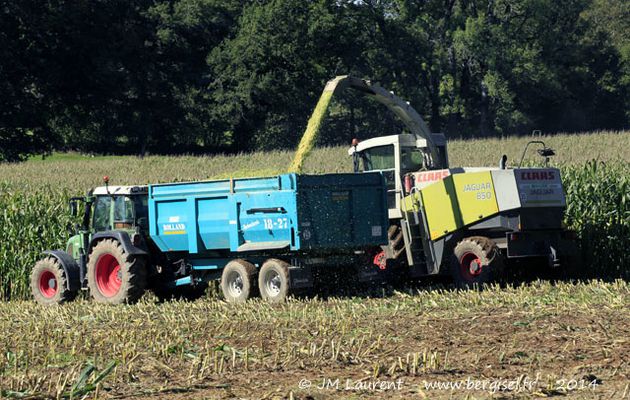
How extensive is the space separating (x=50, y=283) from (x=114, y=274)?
55.0 inches

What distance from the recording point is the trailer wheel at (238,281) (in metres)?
14.9

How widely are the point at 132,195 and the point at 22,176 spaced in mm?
15167

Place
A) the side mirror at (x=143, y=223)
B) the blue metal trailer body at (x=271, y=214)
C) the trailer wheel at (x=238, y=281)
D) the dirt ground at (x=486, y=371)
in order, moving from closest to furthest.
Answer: the dirt ground at (x=486, y=371) → the blue metal trailer body at (x=271, y=214) → the trailer wheel at (x=238, y=281) → the side mirror at (x=143, y=223)

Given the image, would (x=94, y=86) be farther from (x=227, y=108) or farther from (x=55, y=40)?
(x=227, y=108)

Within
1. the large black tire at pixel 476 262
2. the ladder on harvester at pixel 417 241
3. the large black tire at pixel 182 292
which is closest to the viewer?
the large black tire at pixel 476 262

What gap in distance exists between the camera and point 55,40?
4931 cm

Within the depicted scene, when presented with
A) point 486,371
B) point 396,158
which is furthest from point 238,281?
point 486,371

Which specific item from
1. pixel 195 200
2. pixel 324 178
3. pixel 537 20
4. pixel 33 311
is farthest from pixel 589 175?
pixel 537 20

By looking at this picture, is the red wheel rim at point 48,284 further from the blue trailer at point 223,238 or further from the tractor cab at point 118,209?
the tractor cab at point 118,209

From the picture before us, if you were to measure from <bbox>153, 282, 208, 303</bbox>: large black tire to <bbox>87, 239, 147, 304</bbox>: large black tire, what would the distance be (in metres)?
0.77

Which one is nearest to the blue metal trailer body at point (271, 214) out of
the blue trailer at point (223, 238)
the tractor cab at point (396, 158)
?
the blue trailer at point (223, 238)

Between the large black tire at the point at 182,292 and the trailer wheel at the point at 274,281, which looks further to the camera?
the large black tire at the point at 182,292

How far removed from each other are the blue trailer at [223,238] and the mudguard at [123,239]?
16mm

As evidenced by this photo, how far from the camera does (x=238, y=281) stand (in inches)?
599
